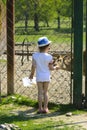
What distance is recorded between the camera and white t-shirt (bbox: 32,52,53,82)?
6516mm

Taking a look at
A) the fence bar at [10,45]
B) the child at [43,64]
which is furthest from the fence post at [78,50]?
the fence bar at [10,45]

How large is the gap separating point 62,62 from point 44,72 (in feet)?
7.60

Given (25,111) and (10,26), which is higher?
(10,26)

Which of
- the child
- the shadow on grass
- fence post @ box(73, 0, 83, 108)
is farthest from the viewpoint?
fence post @ box(73, 0, 83, 108)

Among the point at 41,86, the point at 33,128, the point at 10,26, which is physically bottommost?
the point at 33,128

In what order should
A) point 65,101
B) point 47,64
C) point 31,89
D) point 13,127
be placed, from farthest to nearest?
point 31,89 < point 65,101 < point 47,64 < point 13,127

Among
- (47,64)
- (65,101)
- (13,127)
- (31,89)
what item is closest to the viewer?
(13,127)

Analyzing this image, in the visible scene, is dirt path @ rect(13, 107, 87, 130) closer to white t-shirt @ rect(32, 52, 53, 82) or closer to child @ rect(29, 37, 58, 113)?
child @ rect(29, 37, 58, 113)

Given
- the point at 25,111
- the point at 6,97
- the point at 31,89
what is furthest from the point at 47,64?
the point at 31,89

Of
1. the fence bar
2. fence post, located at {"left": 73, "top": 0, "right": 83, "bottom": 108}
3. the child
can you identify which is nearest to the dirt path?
the child

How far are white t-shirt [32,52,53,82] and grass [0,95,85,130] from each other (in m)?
0.53

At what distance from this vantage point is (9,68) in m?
7.59

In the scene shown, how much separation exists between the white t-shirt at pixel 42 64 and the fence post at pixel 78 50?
43 centimetres

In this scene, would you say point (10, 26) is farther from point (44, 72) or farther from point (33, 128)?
point (33, 128)
